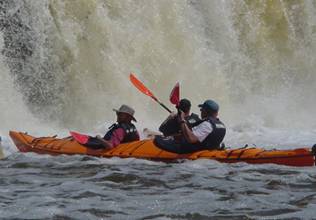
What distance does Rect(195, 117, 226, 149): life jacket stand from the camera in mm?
7984

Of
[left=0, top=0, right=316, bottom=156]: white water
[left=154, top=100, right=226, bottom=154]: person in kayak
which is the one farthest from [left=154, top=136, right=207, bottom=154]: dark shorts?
[left=0, top=0, right=316, bottom=156]: white water

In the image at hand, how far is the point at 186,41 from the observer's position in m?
15.9

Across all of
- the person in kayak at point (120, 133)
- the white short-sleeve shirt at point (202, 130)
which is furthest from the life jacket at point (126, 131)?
the white short-sleeve shirt at point (202, 130)

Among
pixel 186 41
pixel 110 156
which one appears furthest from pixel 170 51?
pixel 110 156

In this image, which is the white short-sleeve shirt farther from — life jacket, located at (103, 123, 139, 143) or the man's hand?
life jacket, located at (103, 123, 139, 143)

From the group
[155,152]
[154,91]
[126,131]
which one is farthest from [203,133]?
[154,91]

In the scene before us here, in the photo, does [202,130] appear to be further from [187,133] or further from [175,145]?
[175,145]

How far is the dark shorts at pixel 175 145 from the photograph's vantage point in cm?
813

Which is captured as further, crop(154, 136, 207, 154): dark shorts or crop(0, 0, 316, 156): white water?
crop(0, 0, 316, 156): white water

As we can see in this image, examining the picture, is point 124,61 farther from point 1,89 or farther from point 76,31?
point 1,89

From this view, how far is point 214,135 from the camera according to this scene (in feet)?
26.4

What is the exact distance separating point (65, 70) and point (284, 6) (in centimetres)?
704

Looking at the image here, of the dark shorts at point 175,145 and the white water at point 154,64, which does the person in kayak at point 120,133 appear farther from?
the white water at point 154,64

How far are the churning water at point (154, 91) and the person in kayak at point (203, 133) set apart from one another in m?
0.24
